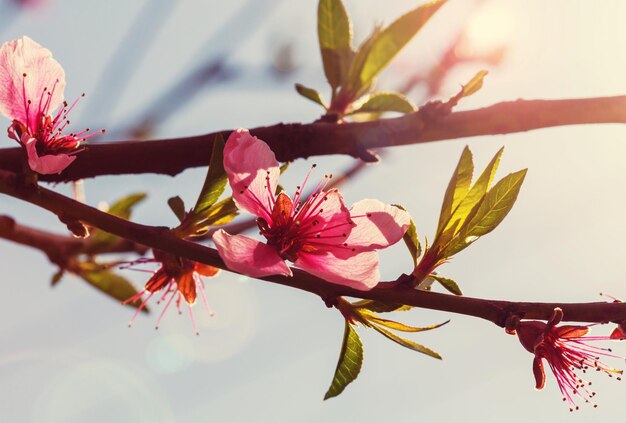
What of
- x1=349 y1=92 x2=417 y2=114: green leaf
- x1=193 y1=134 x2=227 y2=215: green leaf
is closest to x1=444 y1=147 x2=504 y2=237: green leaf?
x1=349 y1=92 x2=417 y2=114: green leaf

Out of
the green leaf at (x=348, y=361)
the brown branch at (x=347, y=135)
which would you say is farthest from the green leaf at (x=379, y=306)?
the brown branch at (x=347, y=135)

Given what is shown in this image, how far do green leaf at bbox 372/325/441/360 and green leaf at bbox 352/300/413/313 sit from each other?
58mm

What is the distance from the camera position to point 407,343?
126 centimetres

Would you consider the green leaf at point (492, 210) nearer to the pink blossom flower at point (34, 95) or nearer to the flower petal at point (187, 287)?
the flower petal at point (187, 287)

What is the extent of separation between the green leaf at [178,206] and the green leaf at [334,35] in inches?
22.7

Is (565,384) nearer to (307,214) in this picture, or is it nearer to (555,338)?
(555,338)

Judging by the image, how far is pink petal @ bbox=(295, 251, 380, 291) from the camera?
107cm

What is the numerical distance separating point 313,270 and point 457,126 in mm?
433

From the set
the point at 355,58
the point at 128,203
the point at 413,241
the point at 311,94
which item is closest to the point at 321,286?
the point at 413,241

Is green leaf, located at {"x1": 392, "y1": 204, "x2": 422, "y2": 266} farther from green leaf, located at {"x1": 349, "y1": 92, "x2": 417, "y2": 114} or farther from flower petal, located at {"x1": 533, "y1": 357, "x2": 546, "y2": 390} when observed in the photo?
green leaf, located at {"x1": 349, "y1": 92, "x2": 417, "y2": 114}

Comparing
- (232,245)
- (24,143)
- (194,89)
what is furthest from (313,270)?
(194,89)

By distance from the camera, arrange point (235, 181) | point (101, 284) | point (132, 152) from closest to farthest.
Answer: point (235, 181) → point (132, 152) → point (101, 284)

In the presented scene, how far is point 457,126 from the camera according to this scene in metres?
1.32

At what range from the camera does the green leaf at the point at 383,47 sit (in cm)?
160
